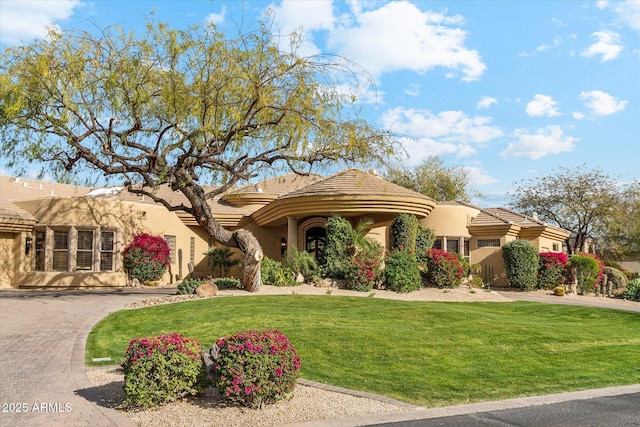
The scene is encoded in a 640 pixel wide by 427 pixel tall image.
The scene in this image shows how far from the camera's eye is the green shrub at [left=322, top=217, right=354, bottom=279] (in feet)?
70.5

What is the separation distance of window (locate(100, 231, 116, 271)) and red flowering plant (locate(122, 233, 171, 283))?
555 millimetres

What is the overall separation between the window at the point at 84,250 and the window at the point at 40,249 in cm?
135

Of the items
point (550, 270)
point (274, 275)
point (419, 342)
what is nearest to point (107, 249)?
point (274, 275)

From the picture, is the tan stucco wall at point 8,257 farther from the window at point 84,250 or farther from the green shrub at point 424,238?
the green shrub at point 424,238

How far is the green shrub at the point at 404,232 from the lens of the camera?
73.8 ft

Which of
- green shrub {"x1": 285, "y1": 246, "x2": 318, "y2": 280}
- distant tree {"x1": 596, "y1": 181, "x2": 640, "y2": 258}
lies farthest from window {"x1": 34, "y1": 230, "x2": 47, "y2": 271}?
distant tree {"x1": 596, "y1": 181, "x2": 640, "y2": 258}

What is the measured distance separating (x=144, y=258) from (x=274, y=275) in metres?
7.07

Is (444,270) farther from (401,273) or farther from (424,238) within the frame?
(424,238)

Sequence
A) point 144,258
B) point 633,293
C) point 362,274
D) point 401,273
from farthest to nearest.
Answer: point 633,293
point 144,258
point 401,273
point 362,274

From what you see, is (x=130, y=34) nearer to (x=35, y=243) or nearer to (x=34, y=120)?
(x=34, y=120)

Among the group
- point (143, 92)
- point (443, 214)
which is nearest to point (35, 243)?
point (143, 92)

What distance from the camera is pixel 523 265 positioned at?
26312 millimetres

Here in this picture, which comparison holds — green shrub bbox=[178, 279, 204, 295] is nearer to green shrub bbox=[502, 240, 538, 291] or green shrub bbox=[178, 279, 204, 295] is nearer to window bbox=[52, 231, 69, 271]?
window bbox=[52, 231, 69, 271]

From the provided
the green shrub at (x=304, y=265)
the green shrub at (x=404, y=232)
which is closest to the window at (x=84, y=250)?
the green shrub at (x=304, y=265)
